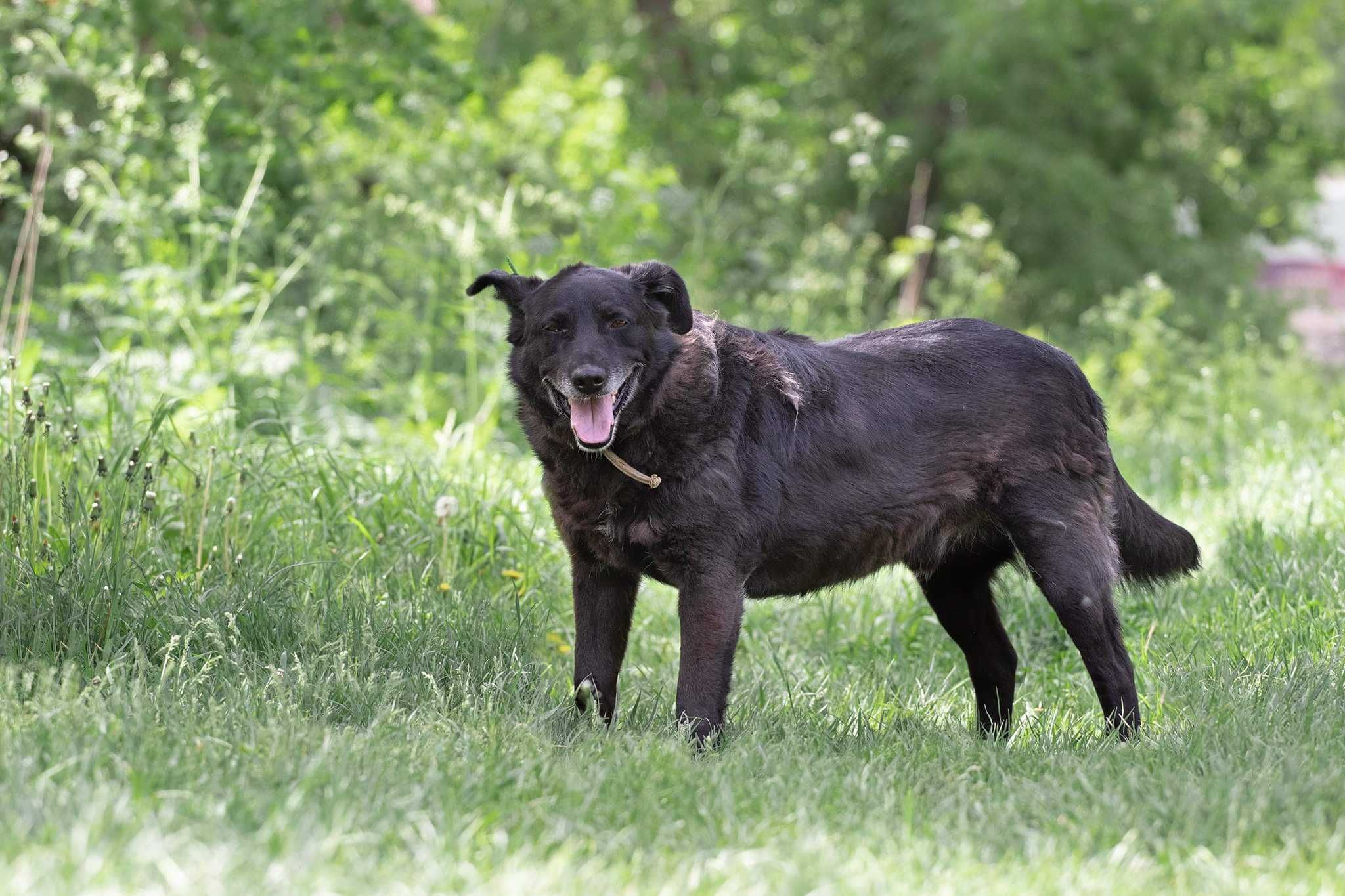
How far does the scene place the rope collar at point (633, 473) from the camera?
156 inches

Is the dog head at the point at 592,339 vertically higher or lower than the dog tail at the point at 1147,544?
higher

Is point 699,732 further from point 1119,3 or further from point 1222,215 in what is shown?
point 1222,215

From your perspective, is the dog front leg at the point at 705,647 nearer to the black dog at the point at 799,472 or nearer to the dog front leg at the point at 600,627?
the black dog at the point at 799,472

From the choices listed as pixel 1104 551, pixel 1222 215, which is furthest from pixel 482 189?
pixel 1222 215

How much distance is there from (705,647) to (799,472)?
62 centimetres

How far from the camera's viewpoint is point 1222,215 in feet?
45.6

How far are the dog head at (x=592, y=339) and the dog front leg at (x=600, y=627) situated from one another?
0.44 metres

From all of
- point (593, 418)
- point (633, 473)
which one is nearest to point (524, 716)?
point (633, 473)

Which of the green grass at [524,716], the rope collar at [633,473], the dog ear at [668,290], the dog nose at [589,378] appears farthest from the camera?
the dog ear at [668,290]

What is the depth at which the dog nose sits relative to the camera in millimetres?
3840

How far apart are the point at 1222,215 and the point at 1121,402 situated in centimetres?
522

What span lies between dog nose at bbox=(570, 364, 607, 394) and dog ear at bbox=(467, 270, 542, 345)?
1.34 feet

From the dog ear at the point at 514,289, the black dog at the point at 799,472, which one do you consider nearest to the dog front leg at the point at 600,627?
the black dog at the point at 799,472

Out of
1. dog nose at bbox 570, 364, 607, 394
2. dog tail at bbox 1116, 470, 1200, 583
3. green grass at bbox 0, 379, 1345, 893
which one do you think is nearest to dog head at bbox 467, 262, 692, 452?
dog nose at bbox 570, 364, 607, 394
